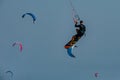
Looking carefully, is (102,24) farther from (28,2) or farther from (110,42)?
(28,2)

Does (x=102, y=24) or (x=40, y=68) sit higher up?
(x=102, y=24)

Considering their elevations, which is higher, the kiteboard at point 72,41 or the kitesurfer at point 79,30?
the kitesurfer at point 79,30

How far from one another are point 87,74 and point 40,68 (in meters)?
0.37

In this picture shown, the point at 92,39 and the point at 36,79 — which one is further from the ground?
the point at 92,39

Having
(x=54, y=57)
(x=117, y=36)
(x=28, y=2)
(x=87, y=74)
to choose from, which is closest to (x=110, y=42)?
(x=117, y=36)

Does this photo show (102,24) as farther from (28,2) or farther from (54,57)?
(28,2)

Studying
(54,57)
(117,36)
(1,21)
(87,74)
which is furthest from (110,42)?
(1,21)

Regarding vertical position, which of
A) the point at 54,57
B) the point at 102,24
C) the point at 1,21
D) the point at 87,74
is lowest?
the point at 87,74

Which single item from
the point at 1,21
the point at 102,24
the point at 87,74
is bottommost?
the point at 87,74

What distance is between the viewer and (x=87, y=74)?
6.30 feet

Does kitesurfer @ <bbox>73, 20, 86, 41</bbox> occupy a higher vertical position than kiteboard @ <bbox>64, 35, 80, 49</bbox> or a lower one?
higher

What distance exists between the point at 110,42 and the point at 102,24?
0.15m

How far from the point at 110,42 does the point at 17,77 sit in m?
0.78

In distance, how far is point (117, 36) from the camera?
188cm
